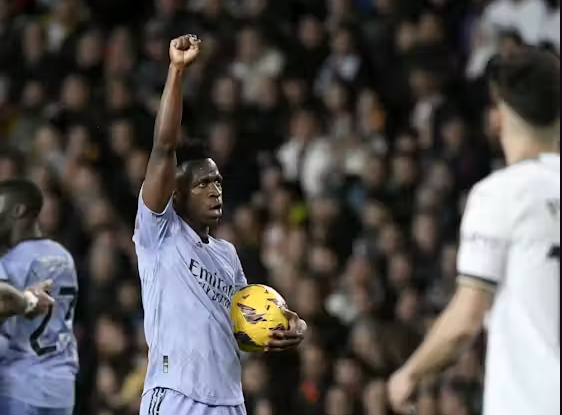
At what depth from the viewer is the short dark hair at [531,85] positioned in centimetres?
384

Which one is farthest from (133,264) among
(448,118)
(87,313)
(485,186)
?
(485,186)

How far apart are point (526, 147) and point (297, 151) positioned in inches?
302

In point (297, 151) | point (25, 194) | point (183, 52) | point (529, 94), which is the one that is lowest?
point (25, 194)

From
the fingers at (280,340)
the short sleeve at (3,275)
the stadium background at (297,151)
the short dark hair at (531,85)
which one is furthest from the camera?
the stadium background at (297,151)

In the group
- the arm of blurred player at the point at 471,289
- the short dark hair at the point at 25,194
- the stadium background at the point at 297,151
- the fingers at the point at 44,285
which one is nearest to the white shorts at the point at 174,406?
the fingers at the point at 44,285

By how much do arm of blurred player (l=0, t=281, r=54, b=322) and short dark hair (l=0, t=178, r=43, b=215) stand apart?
2.25 feet

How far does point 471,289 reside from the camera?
3.75 m

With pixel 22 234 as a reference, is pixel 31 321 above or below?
below

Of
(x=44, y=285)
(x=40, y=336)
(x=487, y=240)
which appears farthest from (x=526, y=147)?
(x=40, y=336)

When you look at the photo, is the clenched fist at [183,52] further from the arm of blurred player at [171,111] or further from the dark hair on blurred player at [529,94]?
the dark hair on blurred player at [529,94]

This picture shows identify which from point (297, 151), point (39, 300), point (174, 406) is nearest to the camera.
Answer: point (174, 406)

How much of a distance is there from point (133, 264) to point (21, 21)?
3.86m

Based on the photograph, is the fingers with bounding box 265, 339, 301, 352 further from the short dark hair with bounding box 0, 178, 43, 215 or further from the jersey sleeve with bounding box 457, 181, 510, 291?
the short dark hair with bounding box 0, 178, 43, 215

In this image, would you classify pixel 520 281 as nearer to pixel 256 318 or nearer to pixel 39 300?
pixel 256 318
